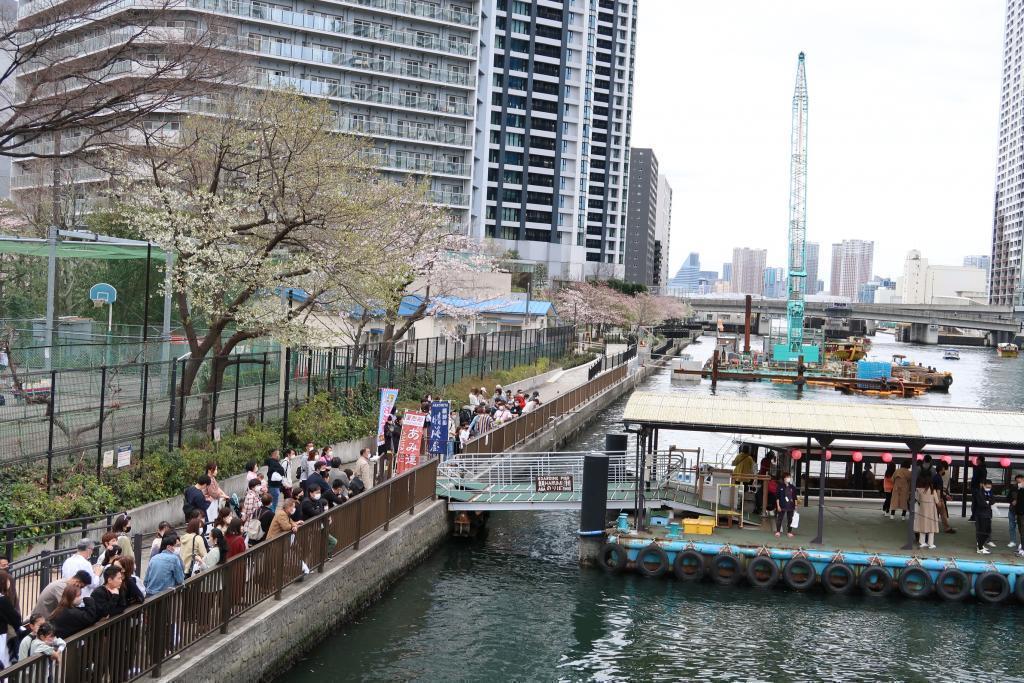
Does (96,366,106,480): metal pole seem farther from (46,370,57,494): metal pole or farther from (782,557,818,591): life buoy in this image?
(782,557,818,591): life buoy

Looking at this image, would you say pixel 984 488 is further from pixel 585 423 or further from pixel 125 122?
pixel 585 423

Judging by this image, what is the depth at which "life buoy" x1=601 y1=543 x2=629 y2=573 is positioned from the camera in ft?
74.5

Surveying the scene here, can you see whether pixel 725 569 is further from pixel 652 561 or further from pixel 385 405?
pixel 385 405

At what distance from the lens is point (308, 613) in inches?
660

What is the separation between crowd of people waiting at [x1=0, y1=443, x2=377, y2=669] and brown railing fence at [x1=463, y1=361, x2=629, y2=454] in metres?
8.48

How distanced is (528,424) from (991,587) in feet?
57.4

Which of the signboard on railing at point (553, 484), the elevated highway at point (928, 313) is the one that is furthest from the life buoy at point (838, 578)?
the elevated highway at point (928, 313)

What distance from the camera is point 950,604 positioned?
21.9m

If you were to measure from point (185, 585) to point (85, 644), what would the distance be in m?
2.08

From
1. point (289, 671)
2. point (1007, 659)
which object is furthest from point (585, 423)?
point (289, 671)

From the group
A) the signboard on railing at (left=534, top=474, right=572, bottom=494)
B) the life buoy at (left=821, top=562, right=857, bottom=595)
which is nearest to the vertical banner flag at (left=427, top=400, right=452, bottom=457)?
the signboard on railing at (left=534, top=474, right=572, bottom=494)

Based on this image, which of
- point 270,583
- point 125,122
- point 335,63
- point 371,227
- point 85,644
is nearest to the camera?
point 85,644

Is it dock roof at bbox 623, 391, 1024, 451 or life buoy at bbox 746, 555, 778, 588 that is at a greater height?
dock roof at bbox 623, 391, 1024, 451

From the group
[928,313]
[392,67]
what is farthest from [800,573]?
[928,313]
